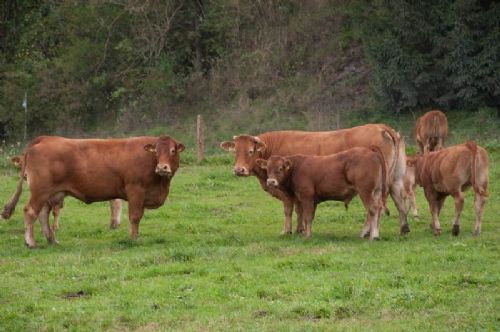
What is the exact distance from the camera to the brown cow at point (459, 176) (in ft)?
48.6

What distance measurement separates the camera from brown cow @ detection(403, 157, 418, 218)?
17.7 metres

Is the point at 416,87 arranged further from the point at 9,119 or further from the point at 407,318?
the point at 407,318

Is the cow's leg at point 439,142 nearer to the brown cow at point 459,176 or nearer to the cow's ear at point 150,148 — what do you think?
the brown cow at point 459,176

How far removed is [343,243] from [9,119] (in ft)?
98.0

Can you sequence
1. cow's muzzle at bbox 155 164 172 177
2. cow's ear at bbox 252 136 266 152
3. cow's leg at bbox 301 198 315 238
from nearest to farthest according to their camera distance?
cow's leg at bbox 301 198 315 238 → cow's muzzle at bbox 155 164 172 177 → cow's ear at bbox 252 136 266 152

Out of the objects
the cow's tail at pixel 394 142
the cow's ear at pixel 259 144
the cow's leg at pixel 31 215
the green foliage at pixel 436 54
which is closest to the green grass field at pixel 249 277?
the cow's leg at pixel 31 215

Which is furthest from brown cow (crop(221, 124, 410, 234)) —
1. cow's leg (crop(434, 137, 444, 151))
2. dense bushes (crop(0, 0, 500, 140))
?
dense bushes (crop(0, 0, 500, 140))

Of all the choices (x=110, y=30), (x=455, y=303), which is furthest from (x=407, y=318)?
(x=110, y=30)

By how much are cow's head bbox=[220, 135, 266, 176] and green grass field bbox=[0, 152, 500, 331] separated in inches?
44.1

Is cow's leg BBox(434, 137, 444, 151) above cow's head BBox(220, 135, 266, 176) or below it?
above

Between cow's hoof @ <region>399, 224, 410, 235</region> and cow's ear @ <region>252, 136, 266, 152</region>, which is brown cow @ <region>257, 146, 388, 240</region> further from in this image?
cow's ear @ <region>252, 136, 266, 152</region>

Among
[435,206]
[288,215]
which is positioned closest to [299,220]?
[288,215]

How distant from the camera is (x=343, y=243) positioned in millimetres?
14336

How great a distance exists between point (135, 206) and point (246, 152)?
2313 millimetres
